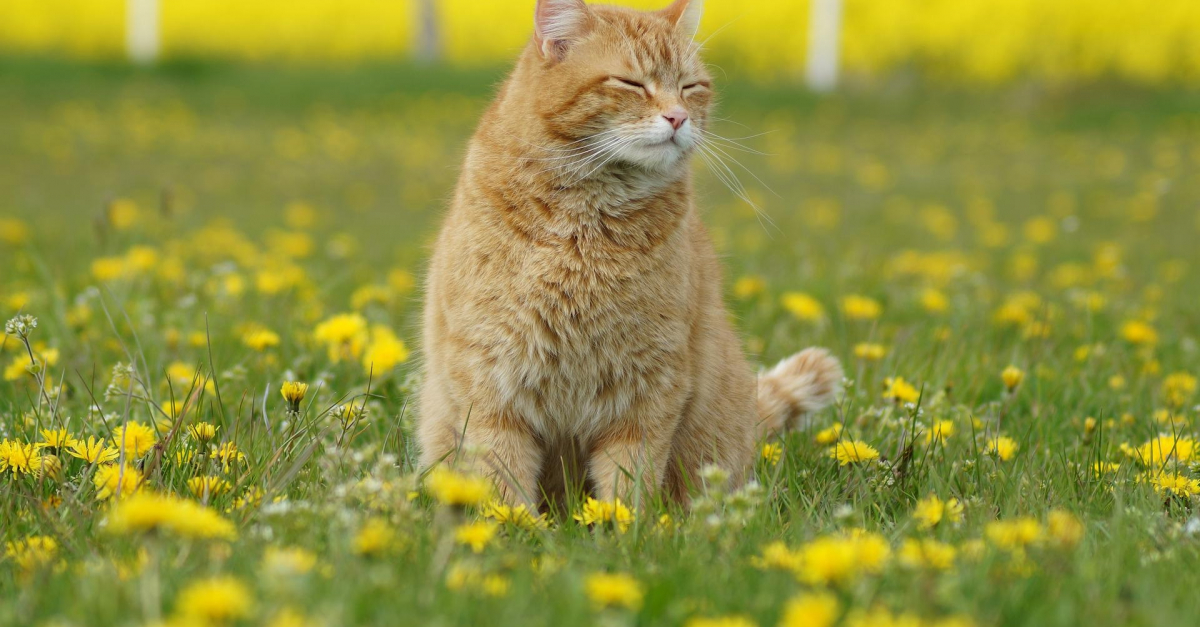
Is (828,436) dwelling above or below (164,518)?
below

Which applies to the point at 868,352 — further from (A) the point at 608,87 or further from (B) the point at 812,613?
(B) the point at 812,613

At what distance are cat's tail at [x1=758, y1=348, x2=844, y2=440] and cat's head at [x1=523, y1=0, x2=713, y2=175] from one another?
2.36 feet

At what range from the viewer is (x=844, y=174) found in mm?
10148

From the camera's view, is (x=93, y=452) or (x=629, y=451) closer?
(x=93, y=452)

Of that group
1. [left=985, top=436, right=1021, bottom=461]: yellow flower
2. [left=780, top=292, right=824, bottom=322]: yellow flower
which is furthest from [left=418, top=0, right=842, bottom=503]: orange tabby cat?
[left=780, top=292, right=824, bottom=322]: yellow flower

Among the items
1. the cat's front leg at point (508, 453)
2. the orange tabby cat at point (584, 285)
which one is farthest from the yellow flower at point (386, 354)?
the cat's front leg at point (508, 453)

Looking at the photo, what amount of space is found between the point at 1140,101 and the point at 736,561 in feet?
47.1

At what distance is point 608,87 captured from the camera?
2.43m

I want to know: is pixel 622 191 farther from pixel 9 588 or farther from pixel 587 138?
pixel 9 588

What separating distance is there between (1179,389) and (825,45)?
1331 centimetres

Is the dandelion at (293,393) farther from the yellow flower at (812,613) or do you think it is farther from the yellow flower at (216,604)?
the yellow flower at (812,613)

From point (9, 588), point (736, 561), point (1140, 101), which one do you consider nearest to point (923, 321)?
point (736, 561)

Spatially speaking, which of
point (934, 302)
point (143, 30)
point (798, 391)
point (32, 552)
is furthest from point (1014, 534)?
point (143, 30)

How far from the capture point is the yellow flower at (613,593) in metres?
1.36
